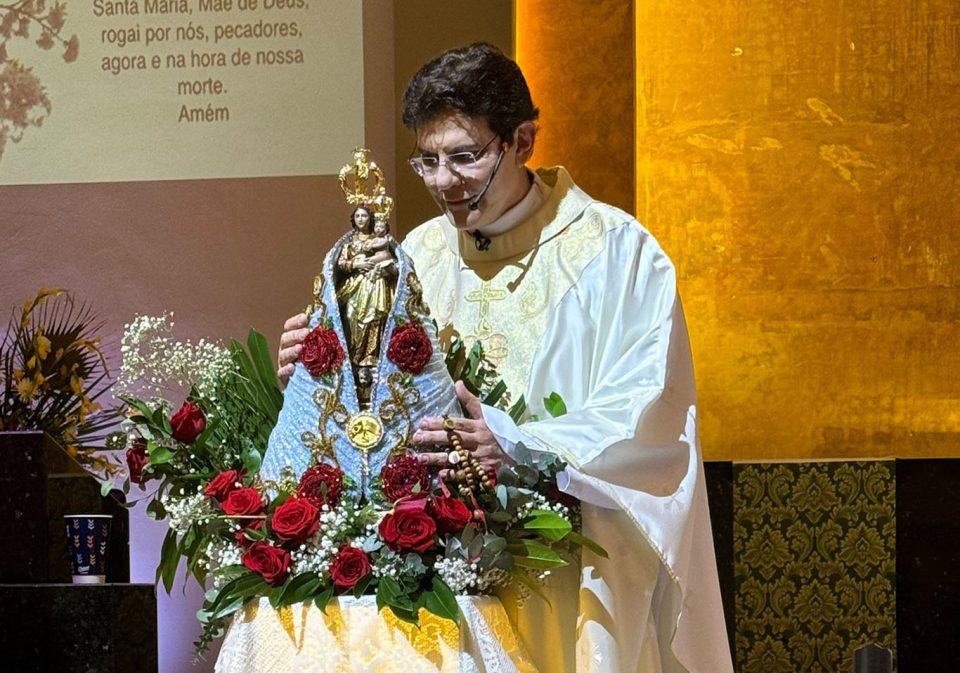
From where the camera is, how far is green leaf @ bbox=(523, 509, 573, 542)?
2.92 metres

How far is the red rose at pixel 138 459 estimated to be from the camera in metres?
3.19

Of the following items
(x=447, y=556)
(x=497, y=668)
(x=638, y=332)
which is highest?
(x=638, y=332)

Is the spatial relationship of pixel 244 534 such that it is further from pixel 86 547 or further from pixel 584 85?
pixel 584 85

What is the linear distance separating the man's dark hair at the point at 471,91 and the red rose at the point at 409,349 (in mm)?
559

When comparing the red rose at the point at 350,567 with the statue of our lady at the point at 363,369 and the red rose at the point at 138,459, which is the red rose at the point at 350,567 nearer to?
the statue of our lady at the point at 363,369

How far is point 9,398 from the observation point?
16.2ft

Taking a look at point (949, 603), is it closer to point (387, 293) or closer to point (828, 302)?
point (828, 302)

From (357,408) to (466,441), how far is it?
203 millimetres

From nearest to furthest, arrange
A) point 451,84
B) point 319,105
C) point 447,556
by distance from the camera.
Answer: point 447,556, point 451,84, point 319,105

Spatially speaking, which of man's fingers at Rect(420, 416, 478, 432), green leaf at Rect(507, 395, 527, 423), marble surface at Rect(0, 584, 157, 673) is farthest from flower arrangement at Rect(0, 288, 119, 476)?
man's fingers at Rect(420, 416, 478, 432)

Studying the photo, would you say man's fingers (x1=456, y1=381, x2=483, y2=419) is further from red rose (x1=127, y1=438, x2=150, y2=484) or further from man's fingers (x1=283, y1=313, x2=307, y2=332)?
red rose (x1=127, y1=438, x2=150, y2=484)

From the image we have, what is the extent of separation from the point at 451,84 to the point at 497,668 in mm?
1166

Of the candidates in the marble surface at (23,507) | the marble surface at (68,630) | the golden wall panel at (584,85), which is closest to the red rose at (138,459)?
the marble surface at (68,630)

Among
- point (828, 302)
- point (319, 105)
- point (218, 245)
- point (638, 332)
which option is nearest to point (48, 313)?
point (218, 245)
